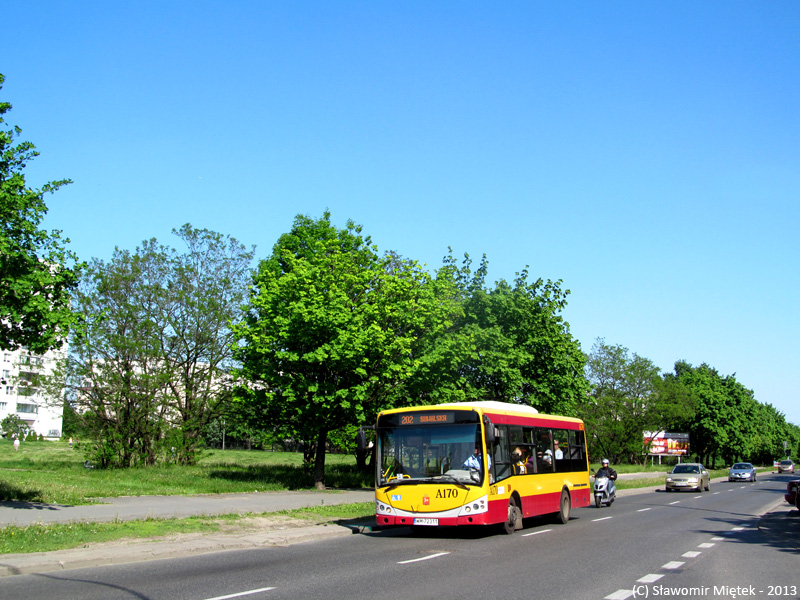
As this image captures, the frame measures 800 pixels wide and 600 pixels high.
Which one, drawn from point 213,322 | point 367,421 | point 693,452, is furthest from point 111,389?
point 693,452

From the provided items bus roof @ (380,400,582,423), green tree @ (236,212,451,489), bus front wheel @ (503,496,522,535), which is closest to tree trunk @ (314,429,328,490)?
green tree @ (236,212,451,489)

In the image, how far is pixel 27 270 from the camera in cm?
1659

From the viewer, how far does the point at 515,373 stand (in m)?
33.0

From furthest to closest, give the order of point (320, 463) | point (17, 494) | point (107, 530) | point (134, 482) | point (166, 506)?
1. point (320, 463)
2. point (134, 482)
3. point (166, 506)
4. point (17, 494)
5. point (107, 530)

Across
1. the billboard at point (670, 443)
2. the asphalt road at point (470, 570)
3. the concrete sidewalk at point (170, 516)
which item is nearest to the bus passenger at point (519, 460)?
the asphalt road at point (470, 570)

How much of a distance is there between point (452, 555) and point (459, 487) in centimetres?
230

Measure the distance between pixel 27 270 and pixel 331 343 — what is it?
11.6 metres

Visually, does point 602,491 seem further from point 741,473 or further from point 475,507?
point 741,473

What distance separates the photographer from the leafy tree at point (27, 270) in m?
16.3

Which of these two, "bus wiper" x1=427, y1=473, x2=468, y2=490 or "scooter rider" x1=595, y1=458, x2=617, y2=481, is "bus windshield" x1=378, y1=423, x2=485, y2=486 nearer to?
"bus wiper" x1=427, y1=473, x2=468, y2=490

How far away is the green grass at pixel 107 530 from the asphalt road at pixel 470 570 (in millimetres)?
1576

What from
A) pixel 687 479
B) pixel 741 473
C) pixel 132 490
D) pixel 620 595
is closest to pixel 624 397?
pixel 741 473

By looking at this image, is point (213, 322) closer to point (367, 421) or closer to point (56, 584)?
point (367, 421)

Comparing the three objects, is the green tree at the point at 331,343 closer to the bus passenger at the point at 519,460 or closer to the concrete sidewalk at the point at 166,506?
the concrete sidewalk at the point at 166,506
